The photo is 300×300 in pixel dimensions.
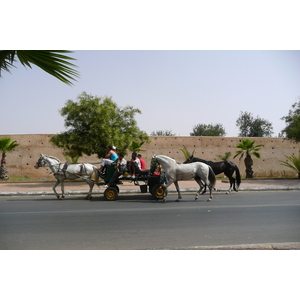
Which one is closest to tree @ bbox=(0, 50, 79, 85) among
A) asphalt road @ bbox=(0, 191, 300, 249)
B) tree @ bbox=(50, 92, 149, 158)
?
asphalt road @ bbox=(0, 191, 300, 249)

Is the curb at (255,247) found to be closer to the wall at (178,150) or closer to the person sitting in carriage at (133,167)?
the person sitting in carriage at (133,167)

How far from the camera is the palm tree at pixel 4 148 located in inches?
849

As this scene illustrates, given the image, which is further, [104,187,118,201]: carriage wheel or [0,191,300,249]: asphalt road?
[104,187,118,201]: carriage wheel

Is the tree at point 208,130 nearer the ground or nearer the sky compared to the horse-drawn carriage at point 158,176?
nearer the sky

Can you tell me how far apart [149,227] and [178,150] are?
17.2 meters

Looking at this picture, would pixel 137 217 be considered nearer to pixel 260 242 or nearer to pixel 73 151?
pixel 260 242

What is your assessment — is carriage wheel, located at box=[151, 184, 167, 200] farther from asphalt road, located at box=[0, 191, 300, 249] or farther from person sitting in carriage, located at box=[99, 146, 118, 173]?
asphalt road, located at box=[0, 191, 300, 249]

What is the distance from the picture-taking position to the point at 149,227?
7531 millimetres

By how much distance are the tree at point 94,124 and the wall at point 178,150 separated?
14.0 ft

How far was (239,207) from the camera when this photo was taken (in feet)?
33.9

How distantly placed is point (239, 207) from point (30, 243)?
6.06 metres

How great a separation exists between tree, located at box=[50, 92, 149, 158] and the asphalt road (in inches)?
286

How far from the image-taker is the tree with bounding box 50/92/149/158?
673 inches

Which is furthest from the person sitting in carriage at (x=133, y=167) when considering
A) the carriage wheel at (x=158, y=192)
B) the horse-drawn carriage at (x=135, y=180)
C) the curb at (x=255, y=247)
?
the curb at (x=255, y=247)
